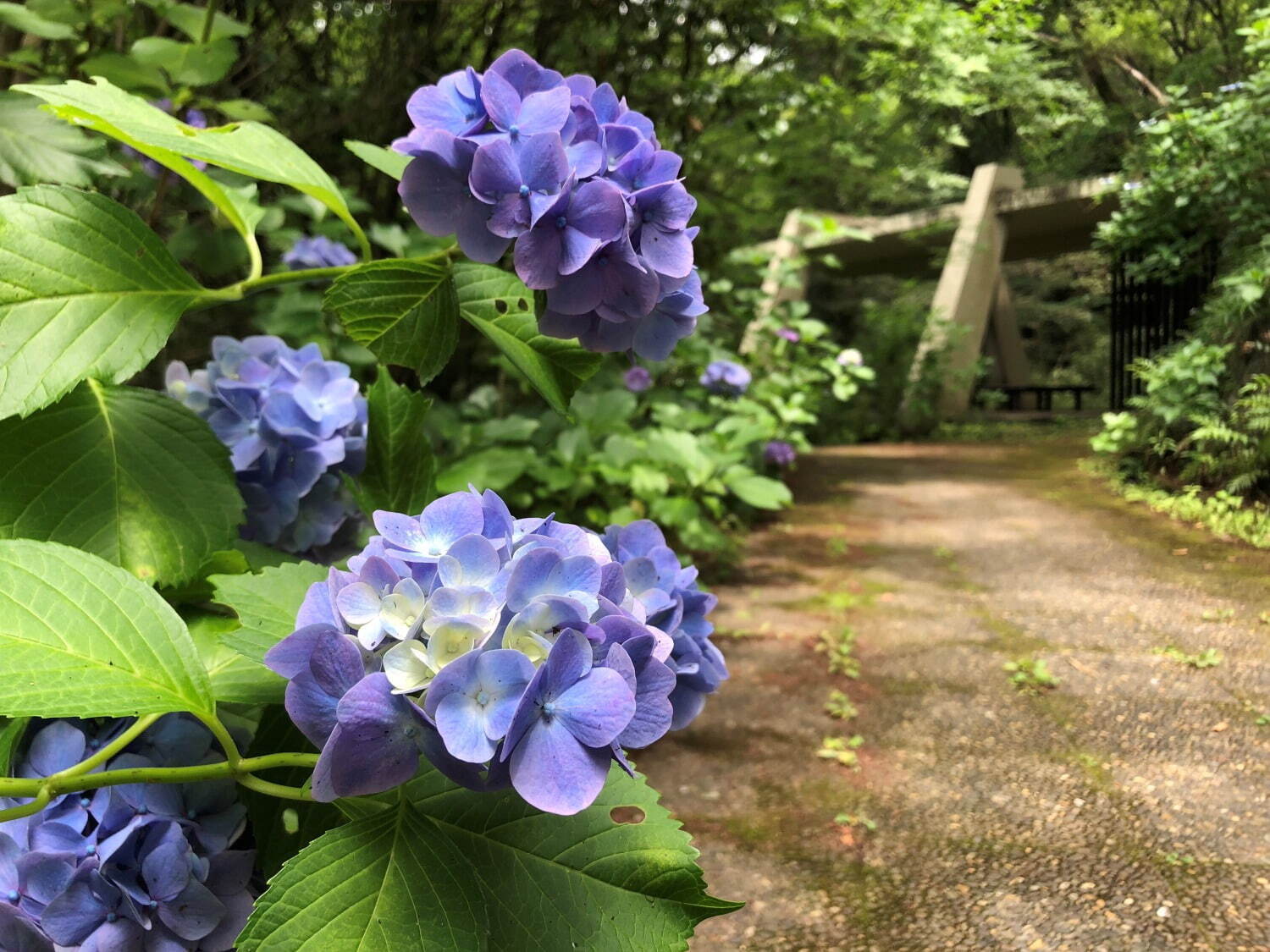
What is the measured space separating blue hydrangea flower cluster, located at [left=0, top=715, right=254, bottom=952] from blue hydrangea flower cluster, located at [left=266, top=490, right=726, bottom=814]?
0.20 m

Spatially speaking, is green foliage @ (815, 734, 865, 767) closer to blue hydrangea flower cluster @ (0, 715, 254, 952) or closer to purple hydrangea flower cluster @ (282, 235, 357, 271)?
purple hydrangea flower cluster @ (282, 235, 357, 271)

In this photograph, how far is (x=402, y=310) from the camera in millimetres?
592

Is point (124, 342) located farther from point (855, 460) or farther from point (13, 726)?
point (855, 460)

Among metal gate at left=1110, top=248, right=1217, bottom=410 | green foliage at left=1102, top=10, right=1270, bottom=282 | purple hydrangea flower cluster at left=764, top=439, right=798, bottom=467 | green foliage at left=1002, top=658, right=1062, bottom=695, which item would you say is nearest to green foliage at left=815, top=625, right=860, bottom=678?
green foliage at left=1002, top=658, right=1062, bottom=695

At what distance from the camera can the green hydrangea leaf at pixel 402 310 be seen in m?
0.56

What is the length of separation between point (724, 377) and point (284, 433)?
10.4 ft

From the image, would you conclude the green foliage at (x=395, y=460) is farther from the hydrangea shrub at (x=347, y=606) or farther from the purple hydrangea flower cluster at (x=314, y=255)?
the purple hydrangea flower cluster at (x=314, y=255)

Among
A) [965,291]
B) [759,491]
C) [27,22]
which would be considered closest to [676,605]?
[27,22]

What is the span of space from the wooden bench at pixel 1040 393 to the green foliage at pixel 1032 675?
913cm

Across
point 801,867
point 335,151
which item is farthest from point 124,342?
point 335,151

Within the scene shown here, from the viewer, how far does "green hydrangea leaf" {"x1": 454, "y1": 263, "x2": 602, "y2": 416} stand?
2.03ft

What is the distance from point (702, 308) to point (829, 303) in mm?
12737

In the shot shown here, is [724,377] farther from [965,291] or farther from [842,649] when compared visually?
[965,291]

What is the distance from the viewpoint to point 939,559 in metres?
3.78
